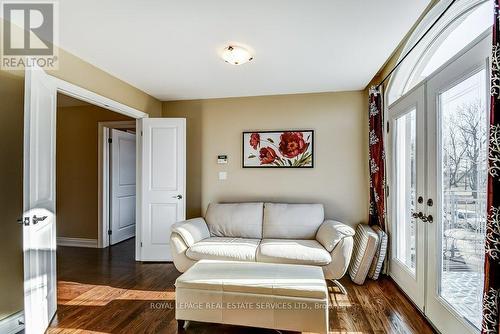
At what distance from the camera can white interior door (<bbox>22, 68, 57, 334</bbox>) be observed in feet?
5.91

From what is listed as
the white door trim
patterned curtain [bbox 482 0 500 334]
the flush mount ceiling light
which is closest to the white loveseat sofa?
patterned curtain [bbox 482 0 500 334]

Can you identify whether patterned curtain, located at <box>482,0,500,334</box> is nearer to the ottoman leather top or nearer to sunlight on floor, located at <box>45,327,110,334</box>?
the ottoman leather top

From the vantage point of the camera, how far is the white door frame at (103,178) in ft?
14.2

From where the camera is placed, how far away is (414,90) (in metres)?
2.33

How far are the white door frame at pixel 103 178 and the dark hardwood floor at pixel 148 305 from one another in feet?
2.84

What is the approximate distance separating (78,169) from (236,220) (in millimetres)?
3047

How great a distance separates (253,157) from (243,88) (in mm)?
979

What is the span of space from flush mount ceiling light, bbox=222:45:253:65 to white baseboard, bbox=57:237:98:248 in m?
3.84

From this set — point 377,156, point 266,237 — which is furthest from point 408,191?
point 266,237

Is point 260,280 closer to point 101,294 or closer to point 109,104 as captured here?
point 101,294

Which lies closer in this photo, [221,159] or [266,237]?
[266,237]

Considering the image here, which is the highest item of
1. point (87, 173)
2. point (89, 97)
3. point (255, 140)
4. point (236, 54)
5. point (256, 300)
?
point (236, 54)

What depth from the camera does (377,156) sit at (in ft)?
10.1

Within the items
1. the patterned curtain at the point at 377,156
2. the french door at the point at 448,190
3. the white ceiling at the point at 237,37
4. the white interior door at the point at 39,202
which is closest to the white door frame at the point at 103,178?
the white ceiling at the point at 237,37
